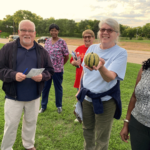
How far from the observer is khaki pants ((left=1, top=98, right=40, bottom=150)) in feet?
7.64

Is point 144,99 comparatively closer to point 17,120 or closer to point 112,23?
point 112,23

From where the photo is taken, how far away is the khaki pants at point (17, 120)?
91.7 inches

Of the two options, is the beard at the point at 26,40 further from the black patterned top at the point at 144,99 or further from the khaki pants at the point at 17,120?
the black patterned top at the point at 144,99

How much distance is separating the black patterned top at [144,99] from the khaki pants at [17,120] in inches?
67.0

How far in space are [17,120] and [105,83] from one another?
161 centimetres

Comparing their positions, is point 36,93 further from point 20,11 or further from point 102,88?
point 20,11

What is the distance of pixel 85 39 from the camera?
3.45 metres

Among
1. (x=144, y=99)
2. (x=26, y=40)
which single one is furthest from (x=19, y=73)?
(x=144, y=99)

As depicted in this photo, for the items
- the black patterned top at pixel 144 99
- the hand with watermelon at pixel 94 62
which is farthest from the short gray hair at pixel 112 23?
the black patterned top at pixel 144 99

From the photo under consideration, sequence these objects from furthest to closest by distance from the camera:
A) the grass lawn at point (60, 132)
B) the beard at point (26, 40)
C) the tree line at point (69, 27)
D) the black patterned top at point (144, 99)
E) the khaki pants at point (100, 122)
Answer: the tree line at point (69, 27) → the grass lawn at point (60, 132) → the beard at point (26, 40) → the khaki pants at point (100, 122) → the black patterned top at point (144, 99)

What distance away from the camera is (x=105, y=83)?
6.53ft

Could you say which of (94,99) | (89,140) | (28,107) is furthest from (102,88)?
(28,107)

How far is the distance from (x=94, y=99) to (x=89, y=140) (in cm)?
91

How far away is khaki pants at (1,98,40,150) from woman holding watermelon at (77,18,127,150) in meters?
→ 0.94
